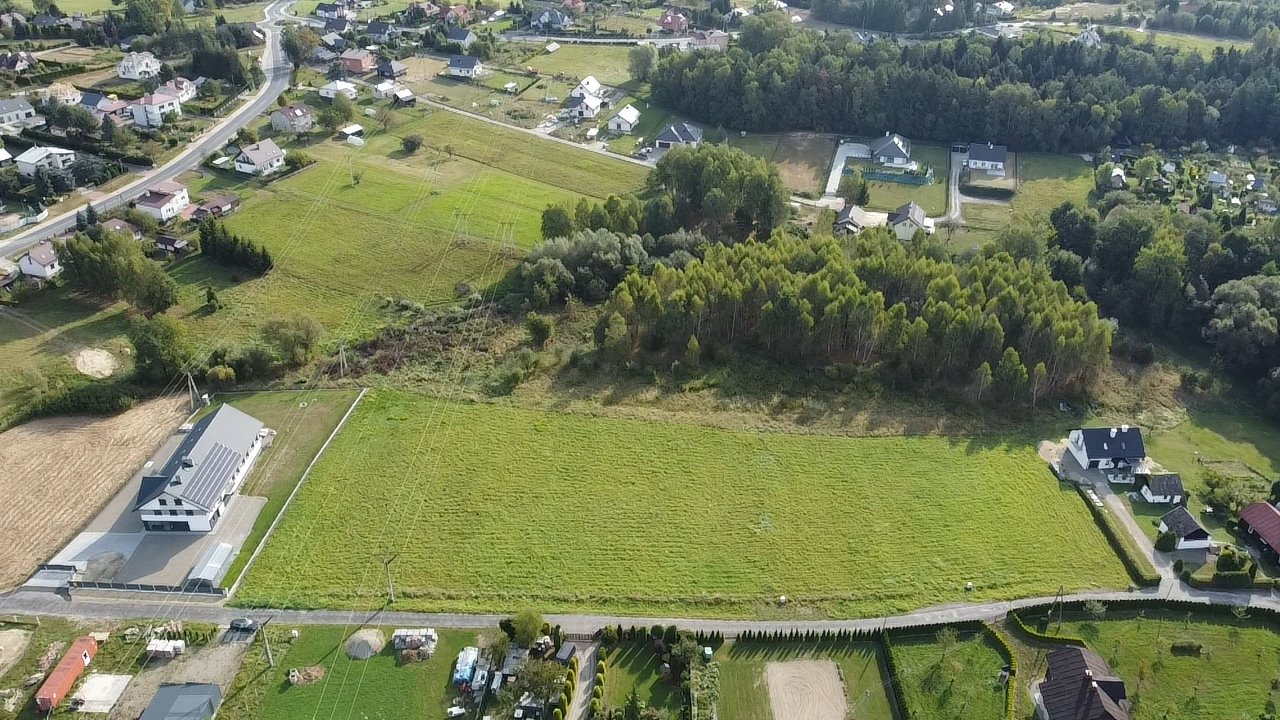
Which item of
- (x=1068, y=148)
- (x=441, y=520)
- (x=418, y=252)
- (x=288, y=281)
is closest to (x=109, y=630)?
(x=441, y=520)

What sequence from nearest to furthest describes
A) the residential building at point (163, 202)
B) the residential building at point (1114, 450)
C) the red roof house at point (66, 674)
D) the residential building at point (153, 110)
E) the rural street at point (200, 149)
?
1. the red roof house at point (66, 674)
2. the residential building at point (1114, 450)
3. the rural street at point (200, 149)
4. the residential building at point (163, 202)
5. the residential building at point (153, 110)

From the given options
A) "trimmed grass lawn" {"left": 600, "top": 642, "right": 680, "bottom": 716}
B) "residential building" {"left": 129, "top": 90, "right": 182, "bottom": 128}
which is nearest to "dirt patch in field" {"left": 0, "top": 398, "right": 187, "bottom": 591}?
"trimmed grass lawn" {"left": 600, "top": 642, "right": 680, "bottom": 716}

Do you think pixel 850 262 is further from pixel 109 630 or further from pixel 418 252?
pixel 109 630

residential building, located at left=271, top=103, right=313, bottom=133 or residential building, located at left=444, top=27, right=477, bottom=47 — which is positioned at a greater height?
residential building, located at left=444, top=27, right=477, bottom=47

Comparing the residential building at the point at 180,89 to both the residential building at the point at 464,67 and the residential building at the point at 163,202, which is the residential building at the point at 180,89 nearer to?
the residential building at the point at 163,202

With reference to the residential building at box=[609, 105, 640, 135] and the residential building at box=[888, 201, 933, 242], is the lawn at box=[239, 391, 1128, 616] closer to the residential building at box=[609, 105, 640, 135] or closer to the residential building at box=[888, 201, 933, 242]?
the residential building at box=[888, 201, 933, 242]

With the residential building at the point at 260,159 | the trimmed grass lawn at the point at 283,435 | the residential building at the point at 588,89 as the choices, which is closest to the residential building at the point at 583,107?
the residential building at the point at 588,89
